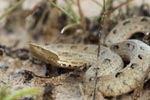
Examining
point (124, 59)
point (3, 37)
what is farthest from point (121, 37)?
point (3, 37)

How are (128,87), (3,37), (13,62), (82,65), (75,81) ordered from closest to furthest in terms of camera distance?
1. (128,87)
2. (75,81)
3. (82,65)
4. (13,62)
5. (3,37)

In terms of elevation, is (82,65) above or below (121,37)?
below

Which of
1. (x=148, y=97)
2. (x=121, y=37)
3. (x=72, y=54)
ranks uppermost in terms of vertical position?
(x=121, y=37)

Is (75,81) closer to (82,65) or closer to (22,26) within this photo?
(82,65)

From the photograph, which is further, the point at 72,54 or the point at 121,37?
the point at 121,37

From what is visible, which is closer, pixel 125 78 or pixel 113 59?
pixel 125 78

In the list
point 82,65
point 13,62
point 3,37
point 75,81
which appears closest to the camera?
point 75,81

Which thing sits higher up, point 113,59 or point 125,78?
point 113,59
